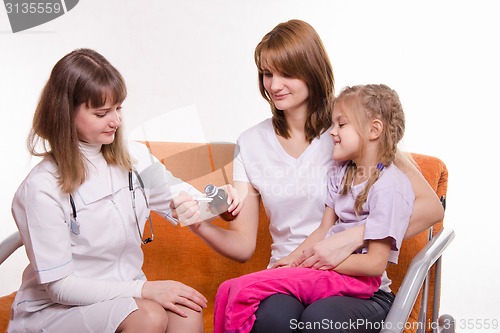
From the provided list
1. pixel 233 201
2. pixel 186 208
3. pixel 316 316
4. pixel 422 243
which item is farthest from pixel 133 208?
pixel 422 243

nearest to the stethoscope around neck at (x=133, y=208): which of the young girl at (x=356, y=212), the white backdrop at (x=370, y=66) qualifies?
the young girl at (x=356, y=212)

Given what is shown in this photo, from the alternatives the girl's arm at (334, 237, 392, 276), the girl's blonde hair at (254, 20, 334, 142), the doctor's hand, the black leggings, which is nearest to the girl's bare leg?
the black leggings

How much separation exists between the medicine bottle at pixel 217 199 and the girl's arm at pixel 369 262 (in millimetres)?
335

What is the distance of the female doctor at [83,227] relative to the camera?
1727 millimetres

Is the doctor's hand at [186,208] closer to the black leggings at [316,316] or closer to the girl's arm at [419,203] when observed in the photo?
the black leggings at [316,316]

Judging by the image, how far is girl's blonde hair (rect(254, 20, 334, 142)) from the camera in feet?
6.54

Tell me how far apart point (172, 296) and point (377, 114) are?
681 millimetres

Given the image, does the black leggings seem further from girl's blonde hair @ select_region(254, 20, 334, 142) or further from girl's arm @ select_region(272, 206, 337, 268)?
girl's blonde hair @ select_region(254, 20, 334, 142)

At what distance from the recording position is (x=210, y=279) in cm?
233

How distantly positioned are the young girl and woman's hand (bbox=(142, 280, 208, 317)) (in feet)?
0.23

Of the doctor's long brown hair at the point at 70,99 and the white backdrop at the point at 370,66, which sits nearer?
the doctor's long brown hair at the point at 70,99

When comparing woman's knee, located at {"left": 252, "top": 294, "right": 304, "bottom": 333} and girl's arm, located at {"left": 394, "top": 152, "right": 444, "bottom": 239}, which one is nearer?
woman's knee, located at {"left": 252, "top": 294, "right": 304, "bottom": 333}

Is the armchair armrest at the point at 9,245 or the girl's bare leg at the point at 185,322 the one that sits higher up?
the armchair armrest at the point at 9,245

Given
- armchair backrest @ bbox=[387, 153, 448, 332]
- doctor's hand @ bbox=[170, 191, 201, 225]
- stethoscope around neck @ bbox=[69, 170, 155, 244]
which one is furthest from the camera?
armchair backrest @ bbox=[387, 153, 448, 332]
